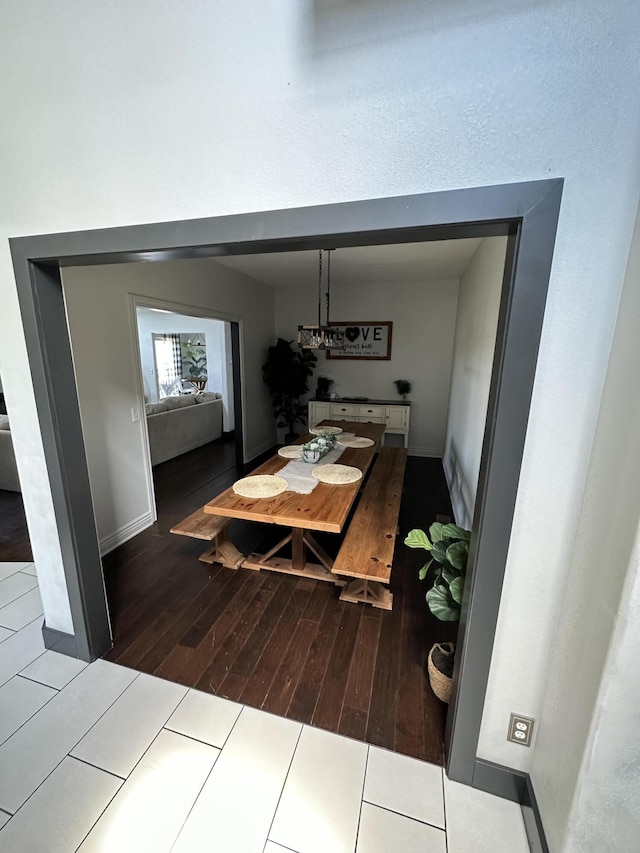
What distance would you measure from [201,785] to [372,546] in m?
1.20

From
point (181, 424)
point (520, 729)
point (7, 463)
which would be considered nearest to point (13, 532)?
point (7, 463)

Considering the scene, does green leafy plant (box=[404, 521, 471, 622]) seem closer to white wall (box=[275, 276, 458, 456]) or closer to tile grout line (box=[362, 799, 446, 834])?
tile grout line (box=[362, 799, 446, 834])

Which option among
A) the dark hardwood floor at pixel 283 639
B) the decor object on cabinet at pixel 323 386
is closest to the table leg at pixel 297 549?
the dark hardwood floor at pixel 283 639

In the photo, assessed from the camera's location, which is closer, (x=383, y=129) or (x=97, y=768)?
(x=383, y=129)

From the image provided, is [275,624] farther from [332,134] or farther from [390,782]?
[332,134]

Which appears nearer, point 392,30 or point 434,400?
point 392,30

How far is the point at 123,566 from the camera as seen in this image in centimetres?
251

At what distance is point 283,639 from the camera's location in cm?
188

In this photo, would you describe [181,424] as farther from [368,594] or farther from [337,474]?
[368,594]

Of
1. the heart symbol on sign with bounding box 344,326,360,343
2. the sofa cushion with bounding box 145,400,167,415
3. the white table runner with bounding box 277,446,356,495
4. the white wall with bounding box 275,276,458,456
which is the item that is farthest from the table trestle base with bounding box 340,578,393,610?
the heart symbol on sign with bounding box 344,326,360,343

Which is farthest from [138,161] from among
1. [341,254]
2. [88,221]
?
[341,254]

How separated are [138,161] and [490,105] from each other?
108cm

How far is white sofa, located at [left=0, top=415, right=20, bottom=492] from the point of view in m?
3.45

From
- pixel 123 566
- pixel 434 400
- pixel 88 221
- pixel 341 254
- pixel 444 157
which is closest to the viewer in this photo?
pixel 444 157
